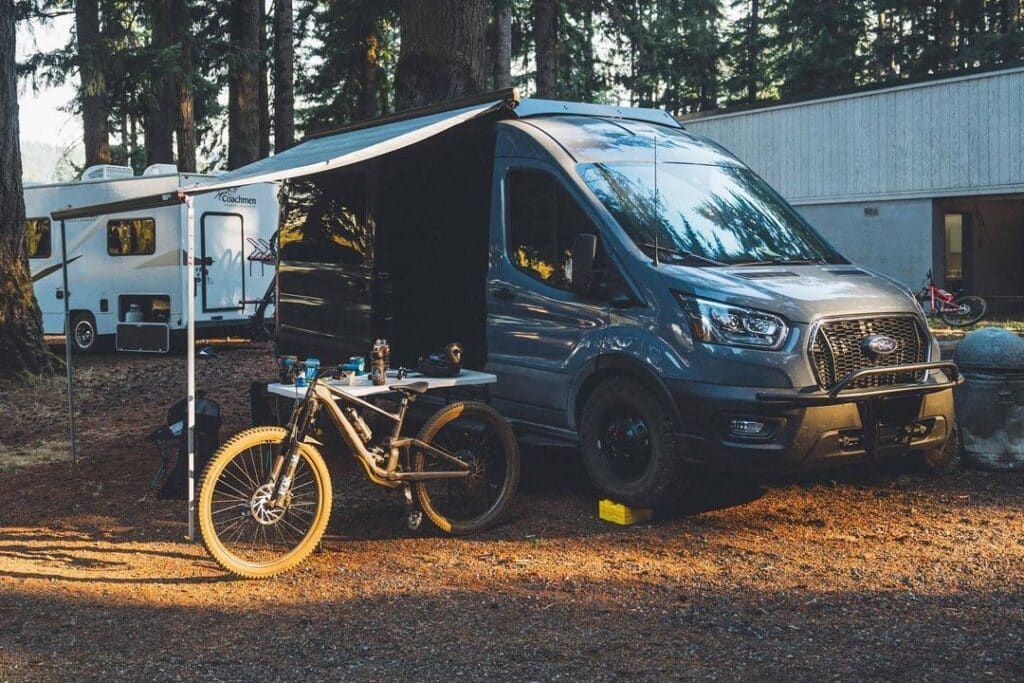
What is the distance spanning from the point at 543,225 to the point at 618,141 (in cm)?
84

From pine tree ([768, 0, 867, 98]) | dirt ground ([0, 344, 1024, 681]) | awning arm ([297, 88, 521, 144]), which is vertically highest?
pine tree ([768, 0, 867, 98])

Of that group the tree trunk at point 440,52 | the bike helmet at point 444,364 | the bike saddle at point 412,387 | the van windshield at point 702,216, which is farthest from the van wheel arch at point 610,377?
the tree trunk at point 440,52

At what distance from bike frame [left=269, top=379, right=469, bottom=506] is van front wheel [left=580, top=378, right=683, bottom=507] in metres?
0.84

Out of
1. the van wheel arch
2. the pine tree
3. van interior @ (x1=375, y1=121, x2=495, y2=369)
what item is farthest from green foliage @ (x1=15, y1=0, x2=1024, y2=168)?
the van wheel arch

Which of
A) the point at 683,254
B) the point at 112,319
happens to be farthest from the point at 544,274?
the point at 112,319

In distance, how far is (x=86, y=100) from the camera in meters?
27.4

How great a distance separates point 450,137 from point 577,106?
0.98 metres

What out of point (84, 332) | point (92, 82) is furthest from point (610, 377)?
point (92, 82)

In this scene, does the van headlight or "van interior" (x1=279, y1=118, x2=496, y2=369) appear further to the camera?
"van interior" (x1=279, y1=118, x2=496, y2=369)

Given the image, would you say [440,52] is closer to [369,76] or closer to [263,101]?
[369,76]

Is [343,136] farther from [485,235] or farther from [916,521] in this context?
[916,521]

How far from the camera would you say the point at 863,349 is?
6.45 meters

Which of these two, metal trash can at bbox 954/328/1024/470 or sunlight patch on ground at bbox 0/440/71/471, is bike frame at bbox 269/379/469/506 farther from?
sunlight patch on ground at bbox 0/440/71/471

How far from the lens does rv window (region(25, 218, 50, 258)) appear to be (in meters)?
20.4
